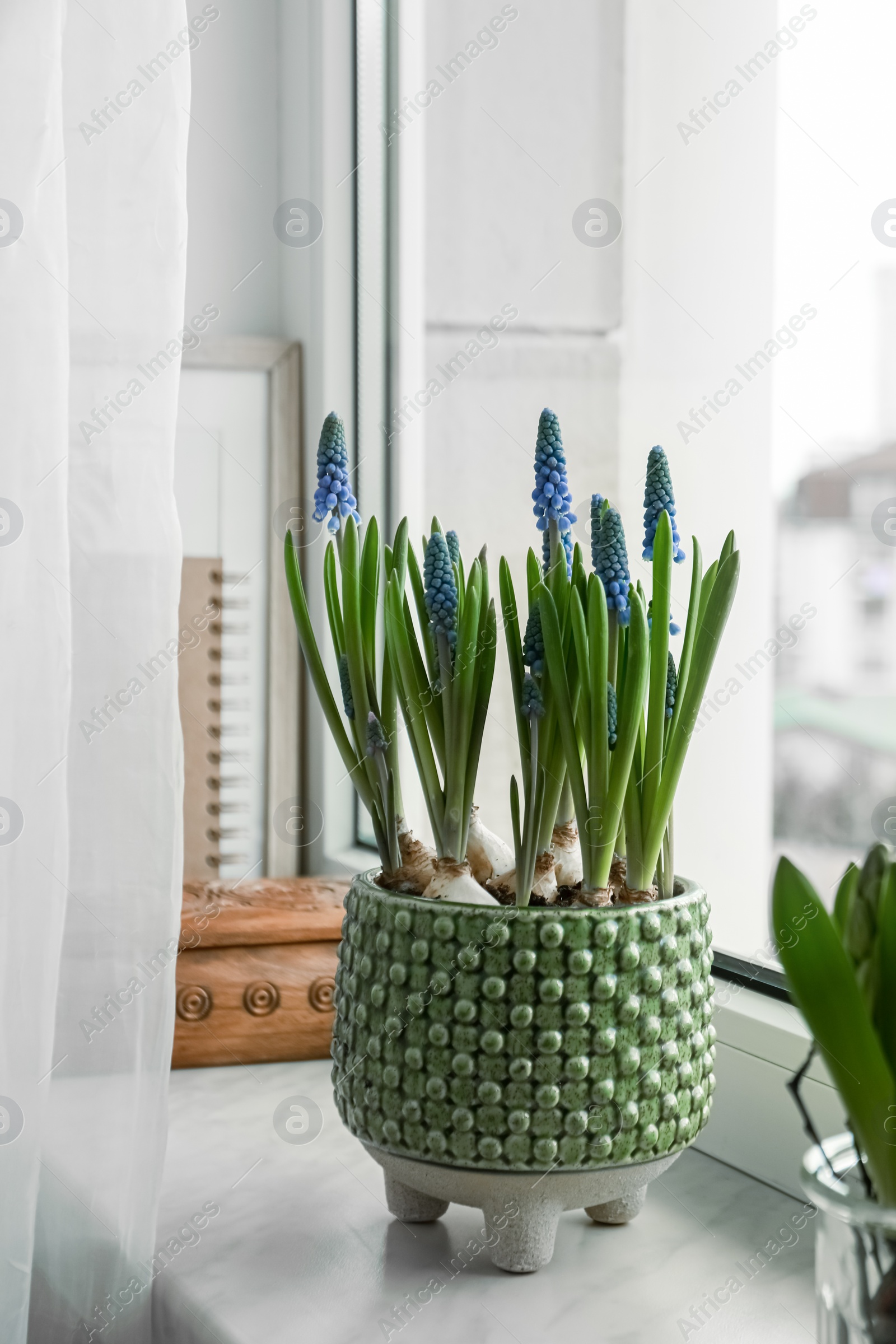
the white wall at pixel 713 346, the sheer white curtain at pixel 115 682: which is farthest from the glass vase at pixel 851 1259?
the white wall at pixel 713 346

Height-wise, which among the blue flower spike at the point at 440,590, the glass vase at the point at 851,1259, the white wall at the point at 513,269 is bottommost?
the glass vase at the point at 851,1259

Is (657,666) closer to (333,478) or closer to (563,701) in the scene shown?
(563,701)

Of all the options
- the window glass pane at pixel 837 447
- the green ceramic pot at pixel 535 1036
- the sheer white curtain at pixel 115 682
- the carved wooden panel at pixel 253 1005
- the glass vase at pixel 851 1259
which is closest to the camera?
the glass vase at pixel 851 1259

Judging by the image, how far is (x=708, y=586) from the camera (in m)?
0.54

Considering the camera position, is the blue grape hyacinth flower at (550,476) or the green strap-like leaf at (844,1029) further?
the blue grape hyacinth flower at (550,476)

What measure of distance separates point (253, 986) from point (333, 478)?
0.45 metres

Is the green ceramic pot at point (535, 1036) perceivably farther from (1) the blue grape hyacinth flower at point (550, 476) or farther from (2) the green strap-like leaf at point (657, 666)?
(1) the blue grape hyacinth flower at point (550, 476)

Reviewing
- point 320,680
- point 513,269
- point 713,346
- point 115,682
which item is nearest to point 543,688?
point 320,680

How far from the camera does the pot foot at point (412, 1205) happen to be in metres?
0.61

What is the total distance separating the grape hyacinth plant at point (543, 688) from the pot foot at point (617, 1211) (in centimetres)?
17

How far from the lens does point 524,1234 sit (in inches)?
21.9

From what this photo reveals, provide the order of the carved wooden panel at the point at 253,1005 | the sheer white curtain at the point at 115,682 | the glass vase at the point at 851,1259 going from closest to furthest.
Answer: the glass vase at the point at 851,1259
the sheer white curtain at the point at 115,682
the carved wooden panel at the point at 253,1005

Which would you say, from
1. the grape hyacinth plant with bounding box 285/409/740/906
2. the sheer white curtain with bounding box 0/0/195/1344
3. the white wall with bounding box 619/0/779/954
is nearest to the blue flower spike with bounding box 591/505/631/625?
the grape hyacinth plant with bounding box 285/409/740/906

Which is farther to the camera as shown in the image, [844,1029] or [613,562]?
[613,562]
